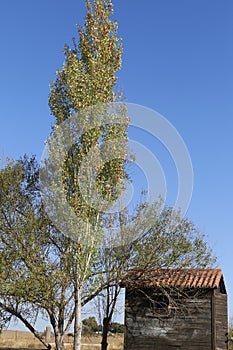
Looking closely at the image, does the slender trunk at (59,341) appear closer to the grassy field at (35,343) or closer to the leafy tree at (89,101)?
the leafy tree at (89,101)

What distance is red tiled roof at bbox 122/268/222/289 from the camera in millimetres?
21031

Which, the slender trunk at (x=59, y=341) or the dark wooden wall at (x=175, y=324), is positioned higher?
the dark wooden wall at (x=175, y=324)

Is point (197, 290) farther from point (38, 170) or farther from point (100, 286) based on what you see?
point (38, 170)

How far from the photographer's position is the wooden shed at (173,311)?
2069 cm

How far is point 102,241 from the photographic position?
21047 mm

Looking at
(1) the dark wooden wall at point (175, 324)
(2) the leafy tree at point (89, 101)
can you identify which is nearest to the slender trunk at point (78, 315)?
(2) the leafy tree at point (89, 101)

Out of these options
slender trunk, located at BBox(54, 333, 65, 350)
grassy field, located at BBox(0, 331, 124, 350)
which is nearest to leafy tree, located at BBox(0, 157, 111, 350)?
slender trunk, located at BBox(54, 333, 65, 350)

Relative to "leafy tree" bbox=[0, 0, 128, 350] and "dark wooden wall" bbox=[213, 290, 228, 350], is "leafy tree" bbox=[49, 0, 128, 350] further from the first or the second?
"dark wooden wall" bbox=[213, 290, 228, 350]

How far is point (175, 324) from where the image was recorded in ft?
68.9

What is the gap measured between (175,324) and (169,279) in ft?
6.22

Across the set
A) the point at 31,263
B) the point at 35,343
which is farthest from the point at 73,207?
the point at 35,343

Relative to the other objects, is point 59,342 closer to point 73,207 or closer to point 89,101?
point 73,207

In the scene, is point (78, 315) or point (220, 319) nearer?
point (78, 315)

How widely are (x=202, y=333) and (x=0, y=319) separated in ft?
27.9
